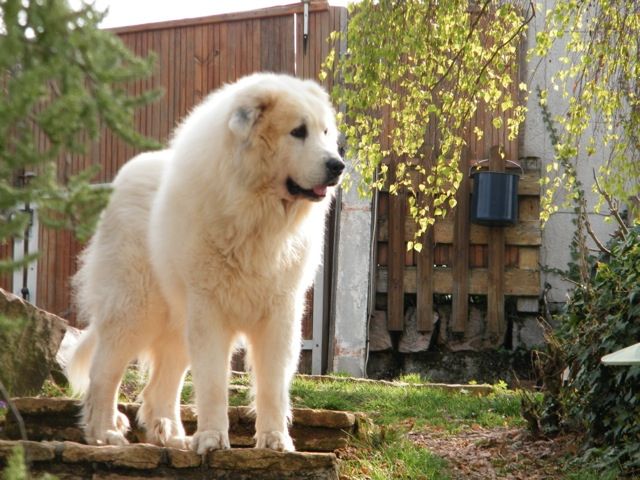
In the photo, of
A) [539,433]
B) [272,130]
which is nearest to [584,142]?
[539,433]

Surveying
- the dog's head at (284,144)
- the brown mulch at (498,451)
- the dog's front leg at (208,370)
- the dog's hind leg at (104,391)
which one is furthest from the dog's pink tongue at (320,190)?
the brown mulch at (498,451)

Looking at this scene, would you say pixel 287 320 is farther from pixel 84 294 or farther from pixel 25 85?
pixel 25 85

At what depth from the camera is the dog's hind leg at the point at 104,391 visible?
14.2 ft

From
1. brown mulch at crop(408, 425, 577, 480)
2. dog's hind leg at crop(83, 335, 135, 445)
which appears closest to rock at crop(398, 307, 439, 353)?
brown mulch at crop(408, 425, 577, 480)

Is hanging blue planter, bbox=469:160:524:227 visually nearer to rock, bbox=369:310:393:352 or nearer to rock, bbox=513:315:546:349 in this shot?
rock, bbox=513:315:546:349

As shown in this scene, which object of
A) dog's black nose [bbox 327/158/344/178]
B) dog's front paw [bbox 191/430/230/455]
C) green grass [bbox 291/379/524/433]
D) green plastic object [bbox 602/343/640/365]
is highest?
dog's black nose [bbox 327/158/344/178]

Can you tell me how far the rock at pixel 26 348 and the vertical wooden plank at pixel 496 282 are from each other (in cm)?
407

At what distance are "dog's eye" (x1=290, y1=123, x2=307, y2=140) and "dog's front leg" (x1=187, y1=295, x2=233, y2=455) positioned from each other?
2.72 feet

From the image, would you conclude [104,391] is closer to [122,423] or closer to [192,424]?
[122,423]

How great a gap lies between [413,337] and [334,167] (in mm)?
4766

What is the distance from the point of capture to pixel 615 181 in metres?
5.27

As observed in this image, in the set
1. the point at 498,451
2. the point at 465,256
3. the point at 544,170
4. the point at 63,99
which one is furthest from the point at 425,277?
the point at 63,99

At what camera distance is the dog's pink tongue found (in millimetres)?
4031

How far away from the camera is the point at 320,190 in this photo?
4051 mm
